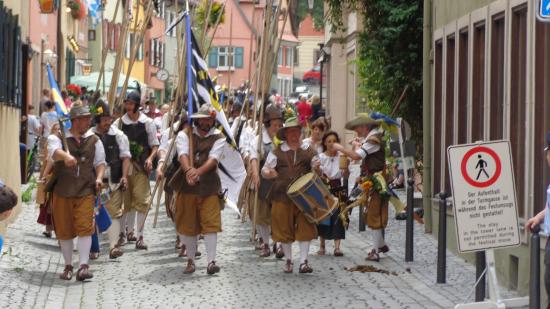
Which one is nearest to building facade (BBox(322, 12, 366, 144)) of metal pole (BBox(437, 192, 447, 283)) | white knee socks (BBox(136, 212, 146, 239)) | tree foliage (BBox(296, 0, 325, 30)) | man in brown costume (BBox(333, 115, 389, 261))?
tree foliage (BBox(296, 0, 325, 30))

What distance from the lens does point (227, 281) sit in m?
14.0

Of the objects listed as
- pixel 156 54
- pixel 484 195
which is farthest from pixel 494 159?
pixel 156 54

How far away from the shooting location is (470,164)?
11336 millimetres

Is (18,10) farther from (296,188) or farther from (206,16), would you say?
(296,188)

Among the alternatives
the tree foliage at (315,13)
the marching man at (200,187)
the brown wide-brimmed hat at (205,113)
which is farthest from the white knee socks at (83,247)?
the tree foliage at (315,13)

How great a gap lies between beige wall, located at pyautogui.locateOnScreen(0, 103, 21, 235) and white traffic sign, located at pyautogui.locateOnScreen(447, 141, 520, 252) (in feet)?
23.1

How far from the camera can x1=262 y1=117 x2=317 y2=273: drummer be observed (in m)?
14.9

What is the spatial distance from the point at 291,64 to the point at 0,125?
10296 centimetres

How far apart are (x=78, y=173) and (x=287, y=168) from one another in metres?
2.16

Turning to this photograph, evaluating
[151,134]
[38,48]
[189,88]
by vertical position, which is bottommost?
[151,134]

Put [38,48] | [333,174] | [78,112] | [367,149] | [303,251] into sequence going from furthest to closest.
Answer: [38,48]
[333,174]
[367,149]
[303,251]
[78,112]

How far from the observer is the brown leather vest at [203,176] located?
14.8 m

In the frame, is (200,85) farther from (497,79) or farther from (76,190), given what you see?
(497,79)

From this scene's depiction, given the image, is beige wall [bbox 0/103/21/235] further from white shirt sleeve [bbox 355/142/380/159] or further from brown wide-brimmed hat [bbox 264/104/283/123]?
white shirt sleeve [bbox 355/142/380/159]
